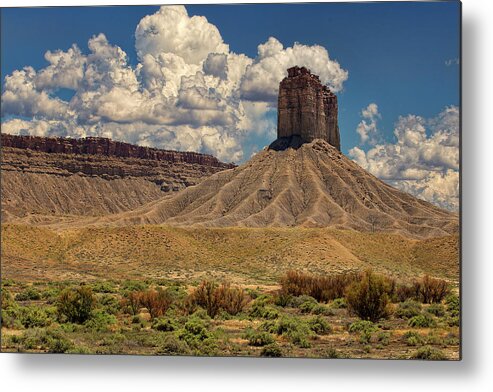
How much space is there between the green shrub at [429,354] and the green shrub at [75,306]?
9.27 m

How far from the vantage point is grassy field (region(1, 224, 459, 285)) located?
3853cm

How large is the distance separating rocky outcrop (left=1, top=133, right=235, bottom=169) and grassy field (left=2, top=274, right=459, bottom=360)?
94015 millimetres

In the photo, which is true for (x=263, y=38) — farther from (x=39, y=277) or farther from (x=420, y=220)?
(x=420, y=220)

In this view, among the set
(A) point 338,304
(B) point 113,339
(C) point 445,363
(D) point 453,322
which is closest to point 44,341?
(B) point 113,339

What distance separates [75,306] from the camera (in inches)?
845

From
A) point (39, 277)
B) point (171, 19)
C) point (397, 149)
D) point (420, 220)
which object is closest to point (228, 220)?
point (420, 220)

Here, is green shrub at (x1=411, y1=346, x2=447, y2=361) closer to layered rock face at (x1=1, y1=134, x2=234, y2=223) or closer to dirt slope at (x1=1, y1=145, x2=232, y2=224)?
dirt slope at (x1=1, y1=145, x2=232, y2=224)

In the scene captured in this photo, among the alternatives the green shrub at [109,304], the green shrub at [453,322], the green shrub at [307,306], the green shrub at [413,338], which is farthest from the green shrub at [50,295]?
the green shrub at [453,322]

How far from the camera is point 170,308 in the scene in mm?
23453

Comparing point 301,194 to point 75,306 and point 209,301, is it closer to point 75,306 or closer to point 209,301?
point 209,301

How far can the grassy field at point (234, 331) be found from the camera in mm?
17391

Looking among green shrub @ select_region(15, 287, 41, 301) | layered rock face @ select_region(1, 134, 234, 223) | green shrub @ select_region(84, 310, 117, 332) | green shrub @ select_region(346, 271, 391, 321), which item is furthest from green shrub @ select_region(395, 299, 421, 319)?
layered rock face @ select_region(1, 134, 234, 223)

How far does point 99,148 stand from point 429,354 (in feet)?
383

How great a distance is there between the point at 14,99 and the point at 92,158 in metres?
105
